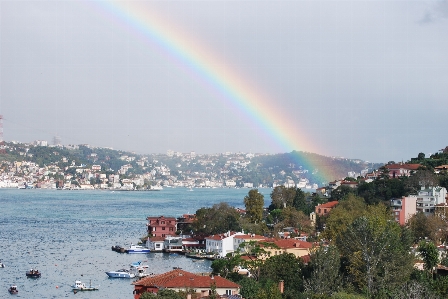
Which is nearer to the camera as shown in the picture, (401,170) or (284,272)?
(284,272)

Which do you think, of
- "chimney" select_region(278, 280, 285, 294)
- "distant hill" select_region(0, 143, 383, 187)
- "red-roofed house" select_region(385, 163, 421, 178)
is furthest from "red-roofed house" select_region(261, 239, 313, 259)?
"distant hill" select_region(0, 143, 383, 187)

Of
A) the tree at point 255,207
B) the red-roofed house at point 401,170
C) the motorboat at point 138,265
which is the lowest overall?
the motorboat at point 138,265

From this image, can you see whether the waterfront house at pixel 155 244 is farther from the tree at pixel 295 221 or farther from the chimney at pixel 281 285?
the chimney at pixel 281 285

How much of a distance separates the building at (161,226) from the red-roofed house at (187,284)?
69.8 feet

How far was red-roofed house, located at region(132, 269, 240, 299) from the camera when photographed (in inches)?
669

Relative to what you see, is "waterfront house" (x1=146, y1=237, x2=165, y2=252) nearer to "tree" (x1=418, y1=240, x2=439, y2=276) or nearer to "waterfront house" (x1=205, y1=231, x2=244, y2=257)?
"waterfront house" (x1=205, y1=231, x2=244, y2=257)

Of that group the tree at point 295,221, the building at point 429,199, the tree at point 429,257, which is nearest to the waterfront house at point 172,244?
the tree at point 295,221

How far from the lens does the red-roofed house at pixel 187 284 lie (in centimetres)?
1700

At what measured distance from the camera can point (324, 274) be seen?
58.3 feet

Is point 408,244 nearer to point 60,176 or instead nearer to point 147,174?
point 60,176

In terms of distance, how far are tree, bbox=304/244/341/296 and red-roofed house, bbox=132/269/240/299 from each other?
1.87 m

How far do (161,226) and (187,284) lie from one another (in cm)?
2238

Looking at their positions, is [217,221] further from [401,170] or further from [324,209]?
[401,170]

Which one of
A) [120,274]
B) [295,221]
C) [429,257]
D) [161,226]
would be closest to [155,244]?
[161,226]
